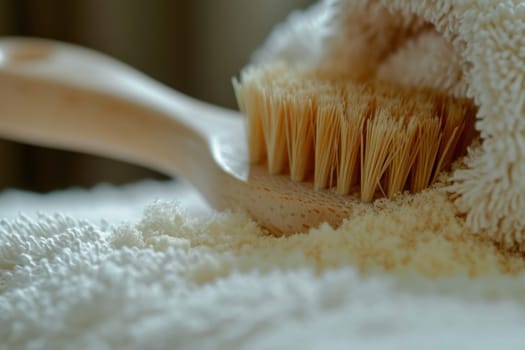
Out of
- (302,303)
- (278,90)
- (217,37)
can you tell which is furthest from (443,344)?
(217,37)

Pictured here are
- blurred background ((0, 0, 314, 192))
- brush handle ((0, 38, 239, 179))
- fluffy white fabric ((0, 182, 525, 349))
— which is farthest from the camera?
blurred background ((0, 0, 314, 192))

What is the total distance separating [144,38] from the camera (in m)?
0.84

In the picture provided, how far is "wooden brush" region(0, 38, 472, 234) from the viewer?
319mm

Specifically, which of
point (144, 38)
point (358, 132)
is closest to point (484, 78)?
point (358, 132)

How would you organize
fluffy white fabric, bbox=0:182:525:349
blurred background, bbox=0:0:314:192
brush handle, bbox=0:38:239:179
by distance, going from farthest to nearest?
1. blurred background, bbox=0:0:314:192
2. brush handle, bbox=0:38:239:179
3. fluffy white fabric, bbox=0:182:525:349

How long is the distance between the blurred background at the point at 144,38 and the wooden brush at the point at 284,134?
332 millimetres

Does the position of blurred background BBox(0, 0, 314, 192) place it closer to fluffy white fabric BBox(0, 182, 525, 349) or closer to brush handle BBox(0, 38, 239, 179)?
brush handle BBox(0, 38, 239, 179)

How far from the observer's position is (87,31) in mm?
818

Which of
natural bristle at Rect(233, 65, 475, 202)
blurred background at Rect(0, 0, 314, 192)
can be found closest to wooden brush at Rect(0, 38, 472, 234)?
natural bristle at Rect(233, 65, 475, 202)

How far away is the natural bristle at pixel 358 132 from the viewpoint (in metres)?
0.32

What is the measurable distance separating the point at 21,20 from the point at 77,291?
0.66 m

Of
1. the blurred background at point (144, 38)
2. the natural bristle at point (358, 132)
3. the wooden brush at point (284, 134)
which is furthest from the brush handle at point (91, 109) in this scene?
Answer: the blurred background at point (144, 38)

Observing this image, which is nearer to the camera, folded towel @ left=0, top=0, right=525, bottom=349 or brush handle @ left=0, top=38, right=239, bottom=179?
folded towel @ left=0, top=0, right=525, bottom=349

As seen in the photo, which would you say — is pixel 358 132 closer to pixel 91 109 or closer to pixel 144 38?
pixel 91 109
